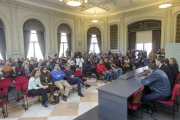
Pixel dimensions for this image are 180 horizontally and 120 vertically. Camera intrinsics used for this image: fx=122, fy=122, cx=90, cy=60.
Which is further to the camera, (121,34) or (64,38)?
(121,34)

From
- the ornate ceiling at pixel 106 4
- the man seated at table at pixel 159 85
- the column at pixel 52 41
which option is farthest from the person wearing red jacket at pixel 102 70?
the column at pixel 52 41

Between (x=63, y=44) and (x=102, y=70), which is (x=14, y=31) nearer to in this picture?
(x=63, y=44)

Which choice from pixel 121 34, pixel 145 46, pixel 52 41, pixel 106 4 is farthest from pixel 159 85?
pixel 121 34

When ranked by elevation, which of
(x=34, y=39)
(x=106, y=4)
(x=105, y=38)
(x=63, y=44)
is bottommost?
(x=63, y=44)

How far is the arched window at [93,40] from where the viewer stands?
1340cm

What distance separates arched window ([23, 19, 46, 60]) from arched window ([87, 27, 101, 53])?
4.99 m

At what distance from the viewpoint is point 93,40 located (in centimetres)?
1384

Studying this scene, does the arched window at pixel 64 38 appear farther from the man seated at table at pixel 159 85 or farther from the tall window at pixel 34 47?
the man seated at table at pixel 159 85

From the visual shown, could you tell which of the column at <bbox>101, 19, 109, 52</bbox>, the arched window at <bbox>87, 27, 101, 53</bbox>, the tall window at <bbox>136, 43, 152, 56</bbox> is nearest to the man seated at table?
the tall window at <bbox>136, 43, 152, 56</bbox>

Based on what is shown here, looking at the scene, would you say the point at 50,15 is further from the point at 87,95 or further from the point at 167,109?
the point at 167,109

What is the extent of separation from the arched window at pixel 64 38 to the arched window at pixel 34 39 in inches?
64.1

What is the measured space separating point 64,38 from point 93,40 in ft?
11.4

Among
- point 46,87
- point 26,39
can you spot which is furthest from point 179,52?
point 26,39

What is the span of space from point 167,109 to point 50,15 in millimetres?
10213
